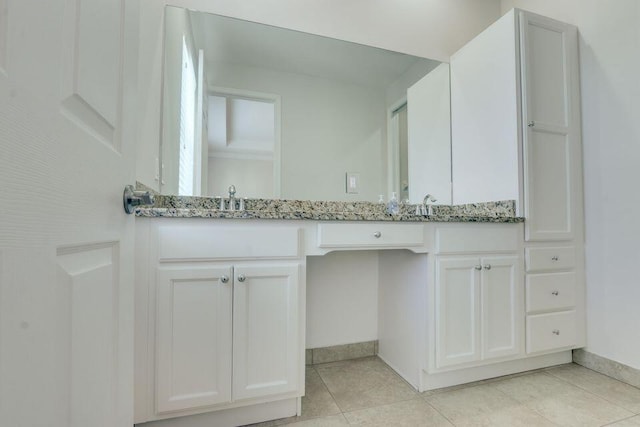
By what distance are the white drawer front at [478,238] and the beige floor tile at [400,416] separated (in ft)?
2.34

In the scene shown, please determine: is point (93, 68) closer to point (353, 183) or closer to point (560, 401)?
point (353, 183)

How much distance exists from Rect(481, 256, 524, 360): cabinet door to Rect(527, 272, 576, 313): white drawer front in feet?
0.24

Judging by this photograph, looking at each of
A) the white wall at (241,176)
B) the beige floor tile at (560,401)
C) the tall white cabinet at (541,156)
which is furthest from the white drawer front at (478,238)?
the white wall at (241,176)

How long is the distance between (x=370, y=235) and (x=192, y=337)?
0.83 meters

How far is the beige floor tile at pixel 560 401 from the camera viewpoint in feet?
4.17

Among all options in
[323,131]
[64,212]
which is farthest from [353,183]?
[64,212]

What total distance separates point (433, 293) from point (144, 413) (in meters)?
1.29

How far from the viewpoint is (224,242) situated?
3.83 feet

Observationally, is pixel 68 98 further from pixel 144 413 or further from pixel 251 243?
pixel 144 413

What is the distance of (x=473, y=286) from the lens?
5.03 ft

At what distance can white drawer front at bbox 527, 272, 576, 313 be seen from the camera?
164 cm

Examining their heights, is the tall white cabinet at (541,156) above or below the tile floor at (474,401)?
above

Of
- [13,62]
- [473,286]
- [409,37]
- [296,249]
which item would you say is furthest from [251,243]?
[409,37]

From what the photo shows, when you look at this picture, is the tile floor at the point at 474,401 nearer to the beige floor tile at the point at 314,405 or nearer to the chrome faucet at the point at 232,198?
the beige floor tile at the point at 314,405
